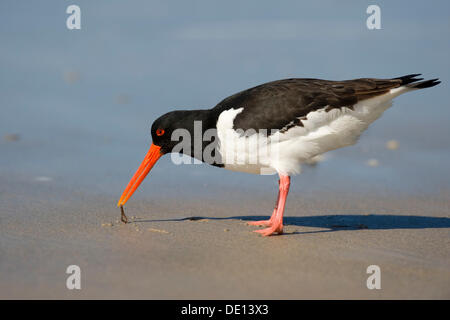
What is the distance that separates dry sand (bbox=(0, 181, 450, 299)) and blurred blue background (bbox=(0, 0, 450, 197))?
1.65 feet

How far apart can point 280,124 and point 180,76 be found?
18.9ft

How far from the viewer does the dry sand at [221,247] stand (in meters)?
4.21

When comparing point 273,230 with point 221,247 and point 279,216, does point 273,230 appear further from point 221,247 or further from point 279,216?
point 221,247

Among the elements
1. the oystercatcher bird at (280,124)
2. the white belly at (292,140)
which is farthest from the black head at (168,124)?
the white belly at (292,140)

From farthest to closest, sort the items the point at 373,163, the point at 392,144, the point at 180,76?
the point at 180,76
the point at 392,144
the point at 373,163

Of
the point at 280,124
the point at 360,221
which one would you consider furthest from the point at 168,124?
the point at 360,221

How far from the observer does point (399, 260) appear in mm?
4922

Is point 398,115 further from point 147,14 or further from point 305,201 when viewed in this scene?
point 147,14

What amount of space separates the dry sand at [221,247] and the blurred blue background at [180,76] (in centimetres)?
50

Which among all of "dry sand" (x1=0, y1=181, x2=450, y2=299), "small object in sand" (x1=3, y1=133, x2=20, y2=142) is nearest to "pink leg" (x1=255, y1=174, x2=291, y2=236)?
"dry sand" (x1=0, y1=181, x2=450, y2=299)

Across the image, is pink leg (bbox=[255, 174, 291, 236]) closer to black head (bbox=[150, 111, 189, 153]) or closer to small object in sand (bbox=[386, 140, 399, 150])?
black head (bbox=[150, 111, 189, 153])

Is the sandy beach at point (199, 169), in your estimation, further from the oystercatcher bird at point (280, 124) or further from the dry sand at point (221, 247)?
the oystercatcher bird at point (280, 124)

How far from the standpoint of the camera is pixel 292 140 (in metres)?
5.84

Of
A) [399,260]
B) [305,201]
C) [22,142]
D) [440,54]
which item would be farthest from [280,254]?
[440,54]
